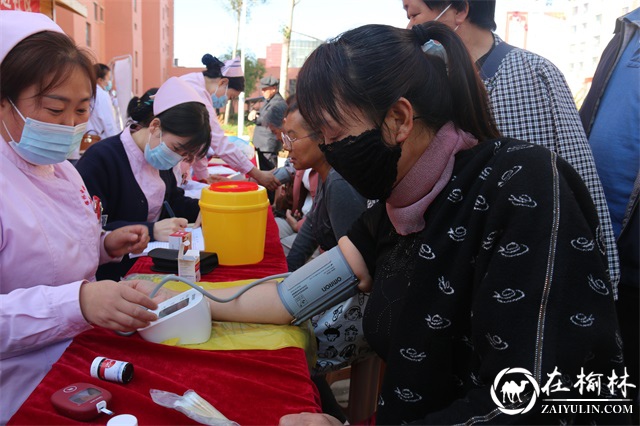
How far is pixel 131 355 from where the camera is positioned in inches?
43.8

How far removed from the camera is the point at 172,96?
2.57 m

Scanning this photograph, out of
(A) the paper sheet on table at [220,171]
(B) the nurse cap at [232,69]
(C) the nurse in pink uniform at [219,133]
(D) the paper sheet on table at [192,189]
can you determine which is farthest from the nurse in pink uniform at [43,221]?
(B) the nurse cap at [232,69]

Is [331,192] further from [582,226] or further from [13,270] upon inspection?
[582,226]

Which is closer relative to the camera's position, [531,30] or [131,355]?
[131,355]

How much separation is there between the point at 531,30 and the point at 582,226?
35.1 ft

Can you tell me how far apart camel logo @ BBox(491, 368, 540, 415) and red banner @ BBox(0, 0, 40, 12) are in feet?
13.8

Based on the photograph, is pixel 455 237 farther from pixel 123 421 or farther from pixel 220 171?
pixel 220 171

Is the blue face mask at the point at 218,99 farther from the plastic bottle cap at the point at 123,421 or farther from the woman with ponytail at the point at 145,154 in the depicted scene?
the plastic bottle cap at the point at 123,421

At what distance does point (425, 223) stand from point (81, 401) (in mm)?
759

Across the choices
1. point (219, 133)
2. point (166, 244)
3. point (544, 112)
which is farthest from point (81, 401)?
point (219, 133)

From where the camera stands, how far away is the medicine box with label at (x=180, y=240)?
1744 mm

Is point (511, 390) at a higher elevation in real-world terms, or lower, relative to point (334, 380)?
higher

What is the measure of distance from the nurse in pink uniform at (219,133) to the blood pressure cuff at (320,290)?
2500 mm

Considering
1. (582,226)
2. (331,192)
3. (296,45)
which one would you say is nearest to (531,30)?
(331,192)
